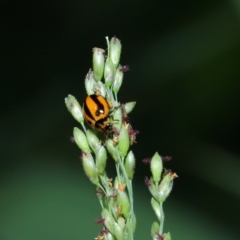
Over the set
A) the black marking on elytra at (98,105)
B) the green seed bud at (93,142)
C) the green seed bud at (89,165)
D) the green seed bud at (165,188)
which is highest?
the black marking on elytra at (98,105)

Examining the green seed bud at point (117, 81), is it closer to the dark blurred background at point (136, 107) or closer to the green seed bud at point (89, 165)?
the green seed bud at point (89, 165)

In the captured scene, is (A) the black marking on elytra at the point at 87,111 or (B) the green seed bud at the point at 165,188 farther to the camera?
(A) the black marking on elytra at the point at 87,111

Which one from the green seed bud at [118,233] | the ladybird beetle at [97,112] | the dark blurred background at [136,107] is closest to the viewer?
the green seed bud at [118,233]

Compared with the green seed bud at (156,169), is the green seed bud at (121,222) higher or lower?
lower

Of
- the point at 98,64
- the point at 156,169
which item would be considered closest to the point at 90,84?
the point at 98,64

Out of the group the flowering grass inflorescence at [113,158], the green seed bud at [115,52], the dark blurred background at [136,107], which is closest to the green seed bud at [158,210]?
the flowering grass inflorescence at [113,158]

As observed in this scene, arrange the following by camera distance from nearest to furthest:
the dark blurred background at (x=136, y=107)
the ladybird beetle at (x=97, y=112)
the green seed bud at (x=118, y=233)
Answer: the green seed bud at (x=118, y=233) < the ladybird beetle at (x=97, y=112) < the dark blurred background at (x=136, y=107)

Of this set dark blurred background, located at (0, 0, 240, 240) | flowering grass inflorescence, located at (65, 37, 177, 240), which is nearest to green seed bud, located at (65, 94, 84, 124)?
flowering grass inflorescence, located at (65, 37, 177, 240)

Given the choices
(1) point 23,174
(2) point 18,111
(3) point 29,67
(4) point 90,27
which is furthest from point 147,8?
(1) point 23,174
